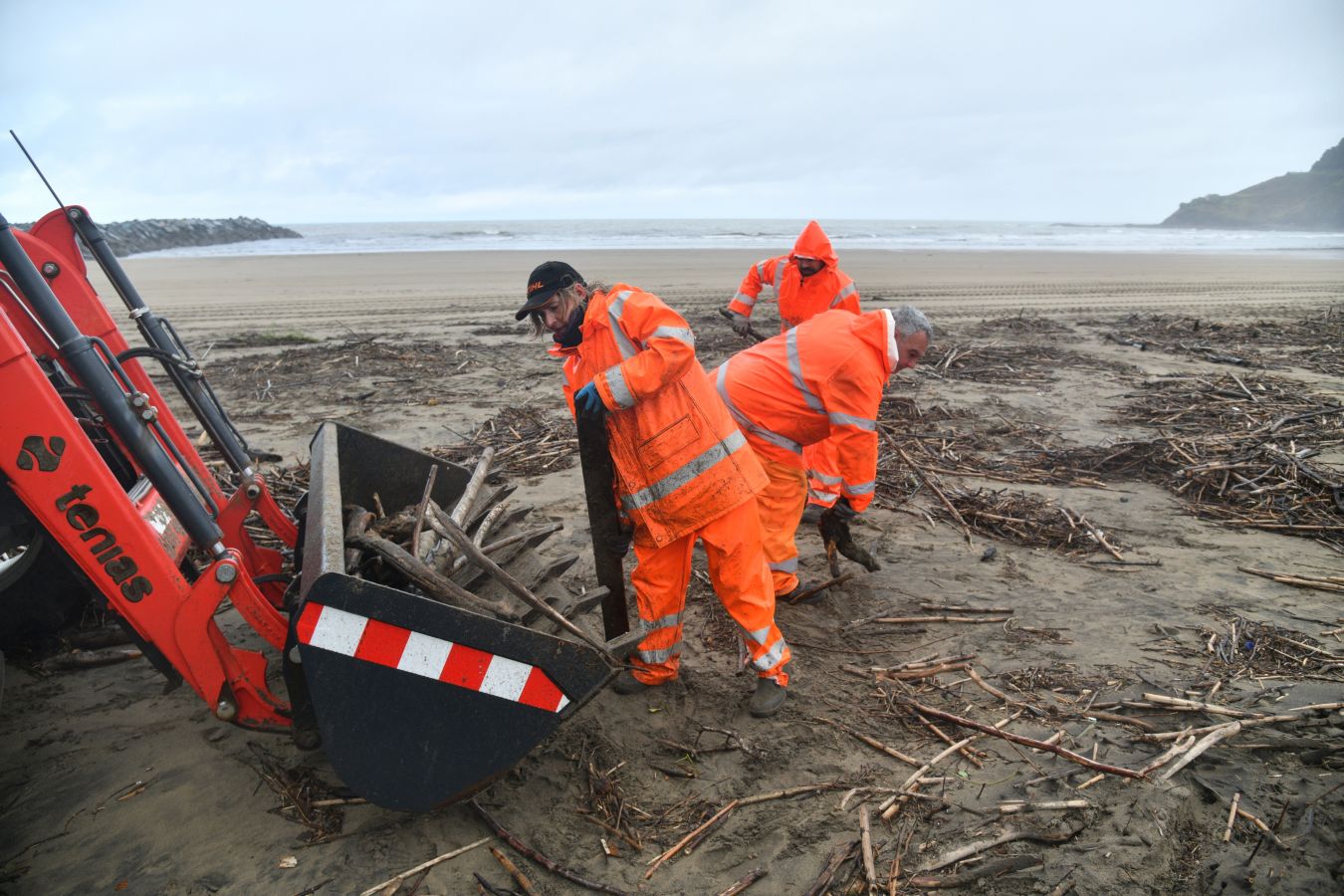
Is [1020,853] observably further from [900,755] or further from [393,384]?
[393,384]

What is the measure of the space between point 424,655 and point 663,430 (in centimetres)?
128

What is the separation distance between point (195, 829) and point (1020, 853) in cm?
286

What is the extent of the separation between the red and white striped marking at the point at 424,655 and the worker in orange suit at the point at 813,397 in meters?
1.88

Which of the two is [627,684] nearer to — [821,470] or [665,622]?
[665,622]

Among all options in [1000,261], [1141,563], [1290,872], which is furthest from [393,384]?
[1000,261]

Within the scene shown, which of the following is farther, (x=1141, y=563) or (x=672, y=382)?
(x=1141, y=563)

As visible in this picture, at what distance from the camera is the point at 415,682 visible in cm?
237

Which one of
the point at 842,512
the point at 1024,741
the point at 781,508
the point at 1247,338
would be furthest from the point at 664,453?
the point at 1247,338

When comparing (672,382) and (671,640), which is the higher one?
(672,382)

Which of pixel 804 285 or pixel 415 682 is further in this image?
pixel 804 285

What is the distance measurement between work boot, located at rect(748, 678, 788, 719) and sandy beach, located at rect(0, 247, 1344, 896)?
56 mm

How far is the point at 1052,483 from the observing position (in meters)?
5.86

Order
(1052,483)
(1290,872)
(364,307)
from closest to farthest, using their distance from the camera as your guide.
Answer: (1290,872), (1052,483), (364,307)

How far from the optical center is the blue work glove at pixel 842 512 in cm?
405
